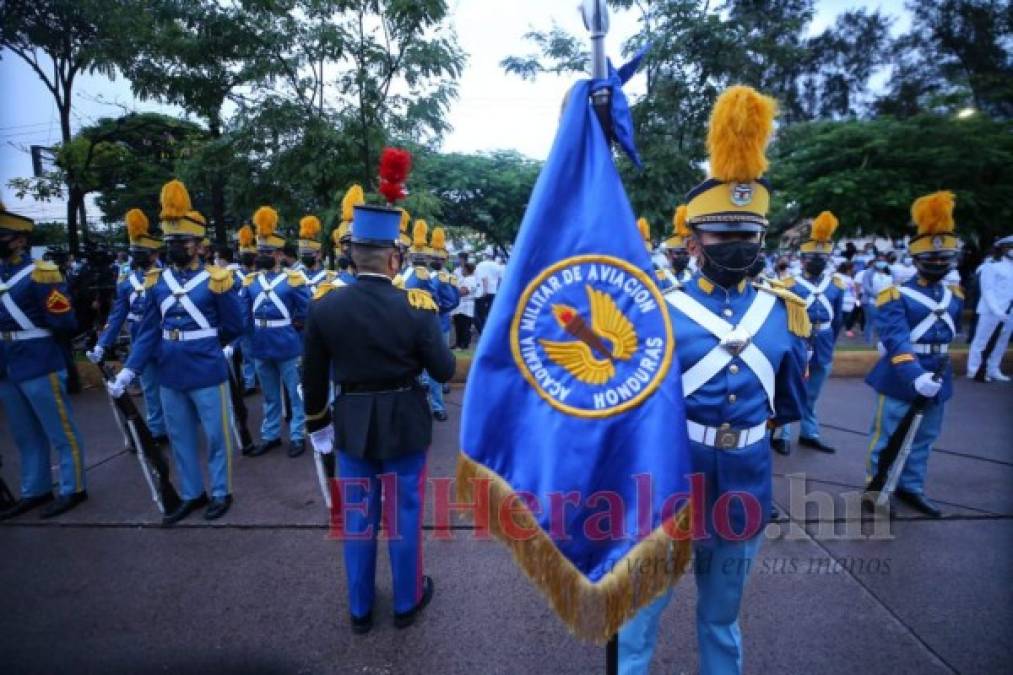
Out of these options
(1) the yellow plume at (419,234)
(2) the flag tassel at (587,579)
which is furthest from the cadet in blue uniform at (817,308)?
(1) the yellow plume at (419,234)

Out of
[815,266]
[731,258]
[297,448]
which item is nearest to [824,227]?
[815,266]

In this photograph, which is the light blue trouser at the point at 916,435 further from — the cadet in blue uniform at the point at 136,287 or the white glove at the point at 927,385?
the cadet in blue uniform at the point at 136,287

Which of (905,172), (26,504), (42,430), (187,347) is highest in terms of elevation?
(905,172)

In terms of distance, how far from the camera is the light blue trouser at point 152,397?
5.84 metres

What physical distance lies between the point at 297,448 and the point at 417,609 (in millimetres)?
3088

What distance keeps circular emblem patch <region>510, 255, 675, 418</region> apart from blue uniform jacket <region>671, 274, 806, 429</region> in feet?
1.33

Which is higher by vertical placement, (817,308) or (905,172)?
(905,172)

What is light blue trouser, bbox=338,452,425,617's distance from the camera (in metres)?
2.83

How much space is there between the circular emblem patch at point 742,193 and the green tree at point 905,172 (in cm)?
1102

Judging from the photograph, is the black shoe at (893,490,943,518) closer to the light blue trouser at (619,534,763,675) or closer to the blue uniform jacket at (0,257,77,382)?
the light blue trouser at (619,534,763,675)

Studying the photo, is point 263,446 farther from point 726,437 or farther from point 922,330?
point 922,330

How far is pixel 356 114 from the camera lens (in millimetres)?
8094

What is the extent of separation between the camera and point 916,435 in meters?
4.09

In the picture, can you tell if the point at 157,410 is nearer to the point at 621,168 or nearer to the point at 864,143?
the point at 621,168
